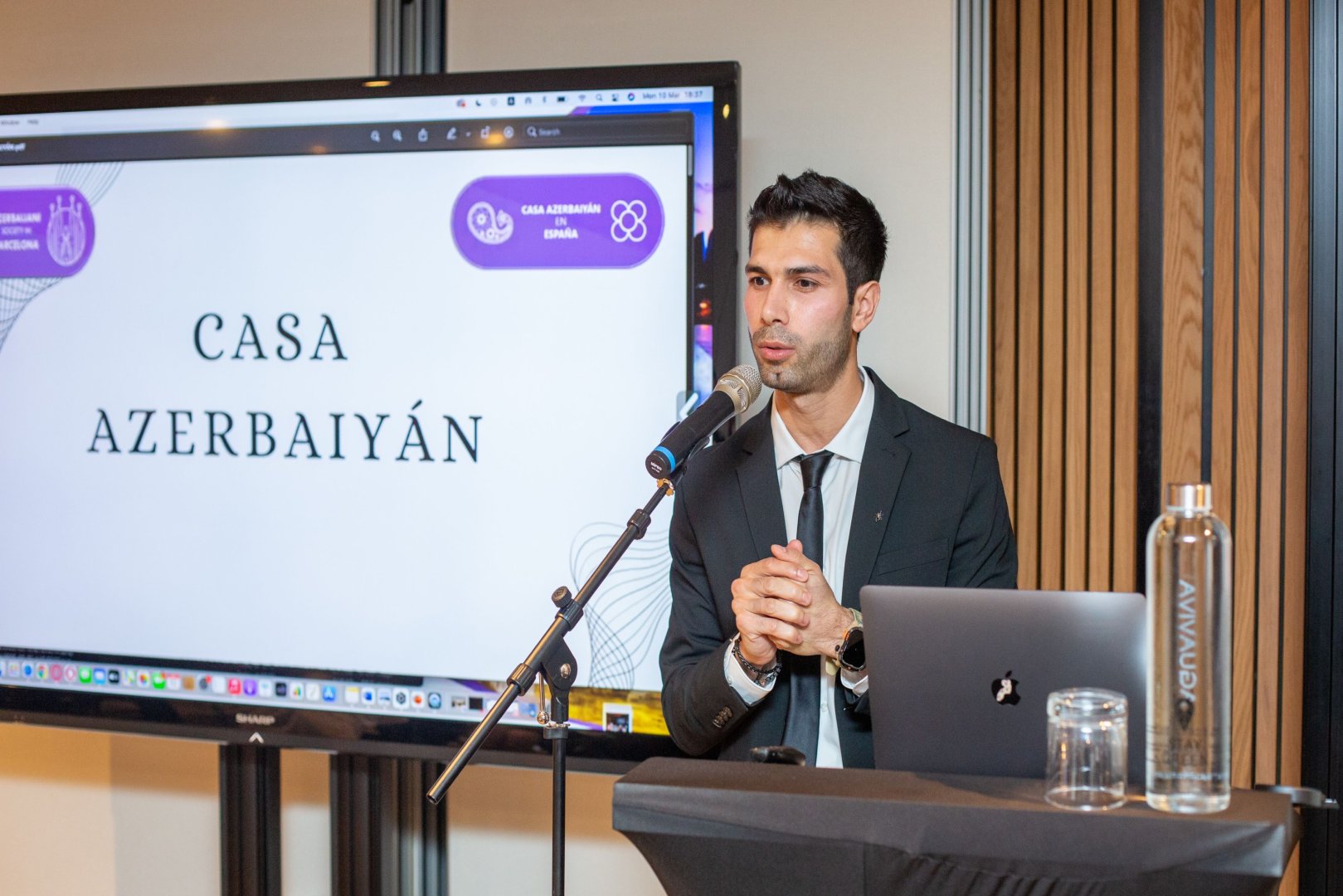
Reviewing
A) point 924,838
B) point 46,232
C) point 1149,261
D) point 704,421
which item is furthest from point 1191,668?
point 46,232

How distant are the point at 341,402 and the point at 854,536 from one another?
4.12 ft

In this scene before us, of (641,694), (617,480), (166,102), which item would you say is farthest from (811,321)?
(166,102)

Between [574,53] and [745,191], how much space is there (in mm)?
558

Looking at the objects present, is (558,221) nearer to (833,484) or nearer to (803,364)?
(803,364)

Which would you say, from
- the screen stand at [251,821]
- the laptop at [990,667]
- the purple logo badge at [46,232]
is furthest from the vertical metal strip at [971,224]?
the purple logo badge at [46,232]

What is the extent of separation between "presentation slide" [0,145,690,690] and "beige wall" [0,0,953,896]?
0.38 m

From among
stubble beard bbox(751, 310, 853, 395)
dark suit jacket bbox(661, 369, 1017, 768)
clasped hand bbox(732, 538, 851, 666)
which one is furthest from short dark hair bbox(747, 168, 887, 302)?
clasped hand bbox(732, 538, 851, 666)

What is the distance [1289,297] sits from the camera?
8.02 ft

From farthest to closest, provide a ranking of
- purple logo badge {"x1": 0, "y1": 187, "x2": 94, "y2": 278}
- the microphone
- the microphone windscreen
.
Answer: purple logo badge {"x1": 0, "y1": 187, "x2": 94, "y2": 278} < the microphone windscreen < the microphone

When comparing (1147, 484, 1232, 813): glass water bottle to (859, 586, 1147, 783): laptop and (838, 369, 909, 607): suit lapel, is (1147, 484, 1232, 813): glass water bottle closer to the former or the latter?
(859, 586, 1147, 783): laptop

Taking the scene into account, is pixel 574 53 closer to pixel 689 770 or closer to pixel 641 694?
pixel 641 694

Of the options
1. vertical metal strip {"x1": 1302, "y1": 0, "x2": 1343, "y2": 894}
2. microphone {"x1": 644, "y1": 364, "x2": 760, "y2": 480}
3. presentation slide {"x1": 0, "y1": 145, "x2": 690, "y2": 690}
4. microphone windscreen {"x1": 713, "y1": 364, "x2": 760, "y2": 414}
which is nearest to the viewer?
microphone {"x1": 644, "y1": 364, "x2": 760, "y2": 480}

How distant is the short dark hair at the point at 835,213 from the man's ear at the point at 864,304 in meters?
0.01

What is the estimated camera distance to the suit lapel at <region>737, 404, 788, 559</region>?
2.07 metres
